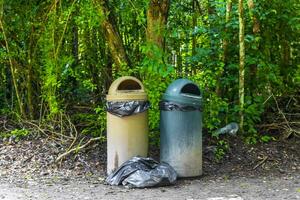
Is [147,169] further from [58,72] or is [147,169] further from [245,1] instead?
[245,1]

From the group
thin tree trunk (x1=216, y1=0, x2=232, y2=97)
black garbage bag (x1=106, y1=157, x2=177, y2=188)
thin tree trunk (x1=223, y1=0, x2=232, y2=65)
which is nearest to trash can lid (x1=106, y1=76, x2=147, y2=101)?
black garbage bag (x1=106, y1=157, x2=177, y2=188)

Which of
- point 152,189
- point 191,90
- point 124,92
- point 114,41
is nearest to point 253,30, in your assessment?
point 191,90

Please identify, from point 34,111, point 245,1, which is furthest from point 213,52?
point 34,111

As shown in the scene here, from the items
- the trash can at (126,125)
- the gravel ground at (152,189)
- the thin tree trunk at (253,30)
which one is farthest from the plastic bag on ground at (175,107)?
the thin tree trunk at (253,30)

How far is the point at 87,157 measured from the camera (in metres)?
7.20

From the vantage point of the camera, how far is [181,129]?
20.7ft

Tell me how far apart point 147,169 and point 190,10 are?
15.9 feet

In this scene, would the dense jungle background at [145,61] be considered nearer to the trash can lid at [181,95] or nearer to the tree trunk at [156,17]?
the tree trunk at [156,17]

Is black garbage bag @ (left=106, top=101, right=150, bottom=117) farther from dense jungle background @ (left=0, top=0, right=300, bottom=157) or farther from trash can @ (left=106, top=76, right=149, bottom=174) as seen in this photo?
dense jungle background @ (left=0, top=0, right=300, bottom=157)

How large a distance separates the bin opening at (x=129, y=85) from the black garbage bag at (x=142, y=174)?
1.04 meters

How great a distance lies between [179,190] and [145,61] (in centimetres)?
181

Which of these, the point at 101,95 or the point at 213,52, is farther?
the point at 101,95

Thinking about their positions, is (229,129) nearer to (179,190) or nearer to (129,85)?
(129,85)

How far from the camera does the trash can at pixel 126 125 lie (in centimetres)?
626
